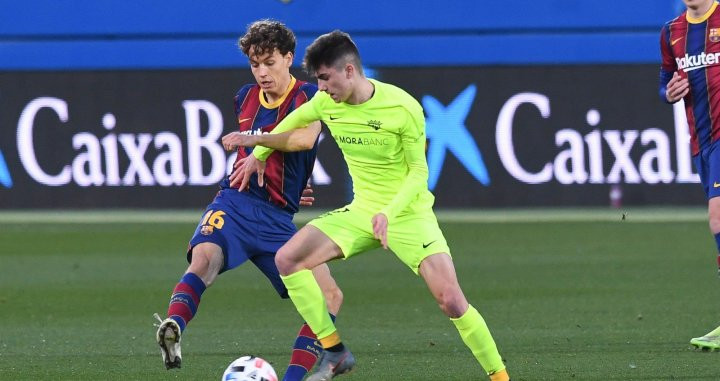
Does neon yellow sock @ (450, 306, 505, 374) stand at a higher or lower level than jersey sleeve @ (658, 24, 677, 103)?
lower

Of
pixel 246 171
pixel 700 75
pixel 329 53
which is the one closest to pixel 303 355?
pixel 246 171

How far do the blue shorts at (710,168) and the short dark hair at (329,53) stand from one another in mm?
2719

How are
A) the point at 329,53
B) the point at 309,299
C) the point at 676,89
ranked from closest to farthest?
the point at 329,53, the point at 309,299, the point at 676,89

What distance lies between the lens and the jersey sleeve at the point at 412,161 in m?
6.92

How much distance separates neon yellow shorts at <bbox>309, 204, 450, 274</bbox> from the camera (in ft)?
22.7

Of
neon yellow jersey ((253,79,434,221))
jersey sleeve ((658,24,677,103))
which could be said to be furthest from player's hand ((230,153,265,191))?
jersey sleeve ((658,24,677,103))

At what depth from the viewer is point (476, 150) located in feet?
66.1

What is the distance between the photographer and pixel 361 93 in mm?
7000

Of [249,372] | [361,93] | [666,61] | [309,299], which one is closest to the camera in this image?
[249,372]

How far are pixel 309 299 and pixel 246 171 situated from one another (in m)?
0.87

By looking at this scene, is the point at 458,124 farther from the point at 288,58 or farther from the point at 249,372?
the point at 249,372

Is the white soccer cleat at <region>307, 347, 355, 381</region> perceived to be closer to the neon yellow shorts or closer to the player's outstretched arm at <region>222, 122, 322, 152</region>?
the neon yellow shorts

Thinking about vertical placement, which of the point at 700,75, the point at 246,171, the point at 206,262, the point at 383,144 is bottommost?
the point at 206,262

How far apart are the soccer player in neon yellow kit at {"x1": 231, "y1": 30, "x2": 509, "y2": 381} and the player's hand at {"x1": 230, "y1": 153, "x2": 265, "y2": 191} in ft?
1.13
